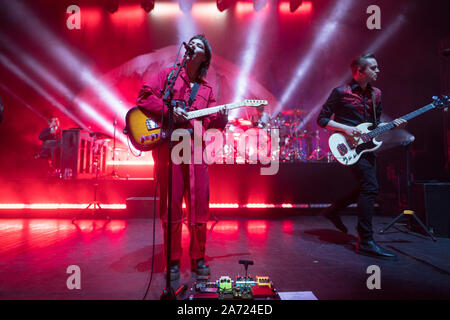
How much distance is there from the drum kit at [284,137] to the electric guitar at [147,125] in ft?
12.4

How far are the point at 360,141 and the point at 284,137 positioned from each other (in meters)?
4.34

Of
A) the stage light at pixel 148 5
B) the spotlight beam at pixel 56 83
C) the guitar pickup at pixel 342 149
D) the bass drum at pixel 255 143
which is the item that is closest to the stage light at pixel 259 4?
the stage light at pixel 148 5

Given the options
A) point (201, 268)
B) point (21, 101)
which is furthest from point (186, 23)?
point (201, 268)

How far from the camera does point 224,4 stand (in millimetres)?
7980

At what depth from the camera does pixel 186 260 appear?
2570 mm

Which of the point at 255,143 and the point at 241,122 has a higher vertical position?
the point at 241,122

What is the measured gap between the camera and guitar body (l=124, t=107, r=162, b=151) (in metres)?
2.11

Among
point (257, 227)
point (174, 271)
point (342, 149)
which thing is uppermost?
point (342, 149)

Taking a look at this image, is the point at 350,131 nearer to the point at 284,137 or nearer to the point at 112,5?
the point at 284,137

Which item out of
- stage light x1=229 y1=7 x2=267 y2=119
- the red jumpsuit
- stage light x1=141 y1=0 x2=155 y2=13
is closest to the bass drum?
stage light x1=229 y1=7 x2=267 y2=119

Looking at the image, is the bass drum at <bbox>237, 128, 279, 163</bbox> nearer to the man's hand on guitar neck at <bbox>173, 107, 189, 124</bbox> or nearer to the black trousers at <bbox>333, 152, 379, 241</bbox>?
the black trousers at <bbox>333, 152, 379, 241</bbox>
